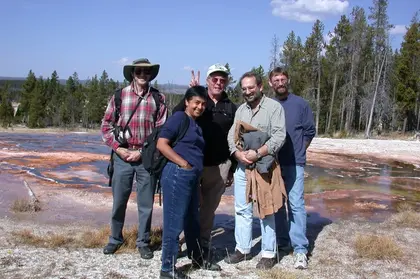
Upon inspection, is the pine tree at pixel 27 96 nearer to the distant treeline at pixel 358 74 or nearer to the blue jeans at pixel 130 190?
the distant treeline at pixel 358 74

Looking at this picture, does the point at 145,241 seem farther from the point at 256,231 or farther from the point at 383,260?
A: the point at 383,260

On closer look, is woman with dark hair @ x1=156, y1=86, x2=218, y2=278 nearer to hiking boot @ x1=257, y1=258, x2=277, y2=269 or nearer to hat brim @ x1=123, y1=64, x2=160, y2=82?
hat brim @ x1=123, y1=64, x2=160, y2=82

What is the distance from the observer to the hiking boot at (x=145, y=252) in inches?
179

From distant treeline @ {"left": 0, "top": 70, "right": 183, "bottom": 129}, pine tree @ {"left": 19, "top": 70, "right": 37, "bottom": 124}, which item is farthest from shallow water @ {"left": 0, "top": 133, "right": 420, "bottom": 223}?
pine tree @ {"left": 19, "top": 70, "right": 37, "bottom": 124}

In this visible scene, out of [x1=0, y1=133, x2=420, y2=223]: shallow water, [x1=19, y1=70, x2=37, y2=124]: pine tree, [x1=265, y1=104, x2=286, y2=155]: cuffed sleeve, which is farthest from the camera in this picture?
[x1=19, y1=70, x2=37, y2=124]: pine tree

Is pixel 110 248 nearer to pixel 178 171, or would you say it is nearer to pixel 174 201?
pixel 174 201

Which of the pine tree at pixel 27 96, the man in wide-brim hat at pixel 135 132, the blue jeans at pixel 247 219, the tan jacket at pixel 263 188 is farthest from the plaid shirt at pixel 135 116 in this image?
the pine tree at pixel 27 96

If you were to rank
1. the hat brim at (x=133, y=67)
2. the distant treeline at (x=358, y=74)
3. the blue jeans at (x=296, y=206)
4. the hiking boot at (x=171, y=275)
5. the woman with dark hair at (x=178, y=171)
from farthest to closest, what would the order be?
the distant treeline at (x=358, y=74), the blue jeans at (x=296, y=206), the hat brim at (x=133, y=67), the hiking boot at (x=171, y=275), the woman with dark hair at (x=178, y=171)

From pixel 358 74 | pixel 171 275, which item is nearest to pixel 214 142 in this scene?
pixel 171 275

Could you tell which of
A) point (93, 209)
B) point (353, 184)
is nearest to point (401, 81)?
Result: point (353, 184)

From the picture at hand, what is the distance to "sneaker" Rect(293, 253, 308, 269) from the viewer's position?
4.48 m

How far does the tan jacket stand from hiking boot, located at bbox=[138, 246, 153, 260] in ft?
4.10

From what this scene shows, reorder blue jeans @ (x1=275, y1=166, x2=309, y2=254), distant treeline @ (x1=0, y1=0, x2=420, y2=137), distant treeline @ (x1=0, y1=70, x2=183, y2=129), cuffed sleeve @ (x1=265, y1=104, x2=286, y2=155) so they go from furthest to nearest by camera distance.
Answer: distant treeline @ (x1=0, y1=70, x2=183, y2=129) < distant treeline @ (x1=0, y1=0, x2=420, y2=137) < blue jeans @ (x1=275, y1=166, x2=309, y2=254) < cuffed sleeve @ (x1=265, y1=104, x2=286, y2=155)

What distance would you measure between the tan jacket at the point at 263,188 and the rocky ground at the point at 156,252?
0.63m
